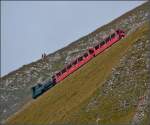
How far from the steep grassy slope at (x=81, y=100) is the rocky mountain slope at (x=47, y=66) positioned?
47.0 m

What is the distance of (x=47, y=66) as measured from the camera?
576ft

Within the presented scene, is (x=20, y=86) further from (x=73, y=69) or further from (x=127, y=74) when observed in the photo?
(x=127, y=74)

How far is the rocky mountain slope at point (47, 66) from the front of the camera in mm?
156000

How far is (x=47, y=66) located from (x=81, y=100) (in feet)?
309

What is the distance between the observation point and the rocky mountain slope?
156 metres

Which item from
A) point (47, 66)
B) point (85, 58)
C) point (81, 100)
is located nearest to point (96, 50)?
point (85, 58)

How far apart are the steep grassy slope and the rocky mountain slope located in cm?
4697

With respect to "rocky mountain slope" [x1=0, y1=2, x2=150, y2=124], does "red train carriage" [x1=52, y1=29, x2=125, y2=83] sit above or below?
above

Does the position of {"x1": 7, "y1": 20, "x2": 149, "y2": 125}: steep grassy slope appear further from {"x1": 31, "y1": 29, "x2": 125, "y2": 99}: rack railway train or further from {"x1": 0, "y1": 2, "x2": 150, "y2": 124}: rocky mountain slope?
{"x1": 0, "y1": 2, "x2": 150, "y2": 124}: rocky mountain slope

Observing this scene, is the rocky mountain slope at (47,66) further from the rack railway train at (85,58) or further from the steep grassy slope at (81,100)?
the steep grassy slope at (81,100)

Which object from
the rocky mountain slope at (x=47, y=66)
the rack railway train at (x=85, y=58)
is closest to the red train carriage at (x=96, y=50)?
the rack railway train at (x=85, y=58)

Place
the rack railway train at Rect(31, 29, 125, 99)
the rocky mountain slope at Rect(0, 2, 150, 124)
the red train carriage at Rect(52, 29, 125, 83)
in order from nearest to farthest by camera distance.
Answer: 1. the red train carriage at Rect(52, 29, 125, 83)
2. the rack railway train at Rect(31, 29, 125, 99)
3. the rocky mountain slope at Rect(0, 2, 150, 124)

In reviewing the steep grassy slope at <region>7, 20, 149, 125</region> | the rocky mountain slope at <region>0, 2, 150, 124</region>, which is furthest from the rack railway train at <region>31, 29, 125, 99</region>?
the rocky mountain slope at <region>0, 2, 150, 124</region>

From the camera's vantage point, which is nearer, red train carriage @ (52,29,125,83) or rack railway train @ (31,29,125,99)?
red train carriage @ (52,29,125,83)
